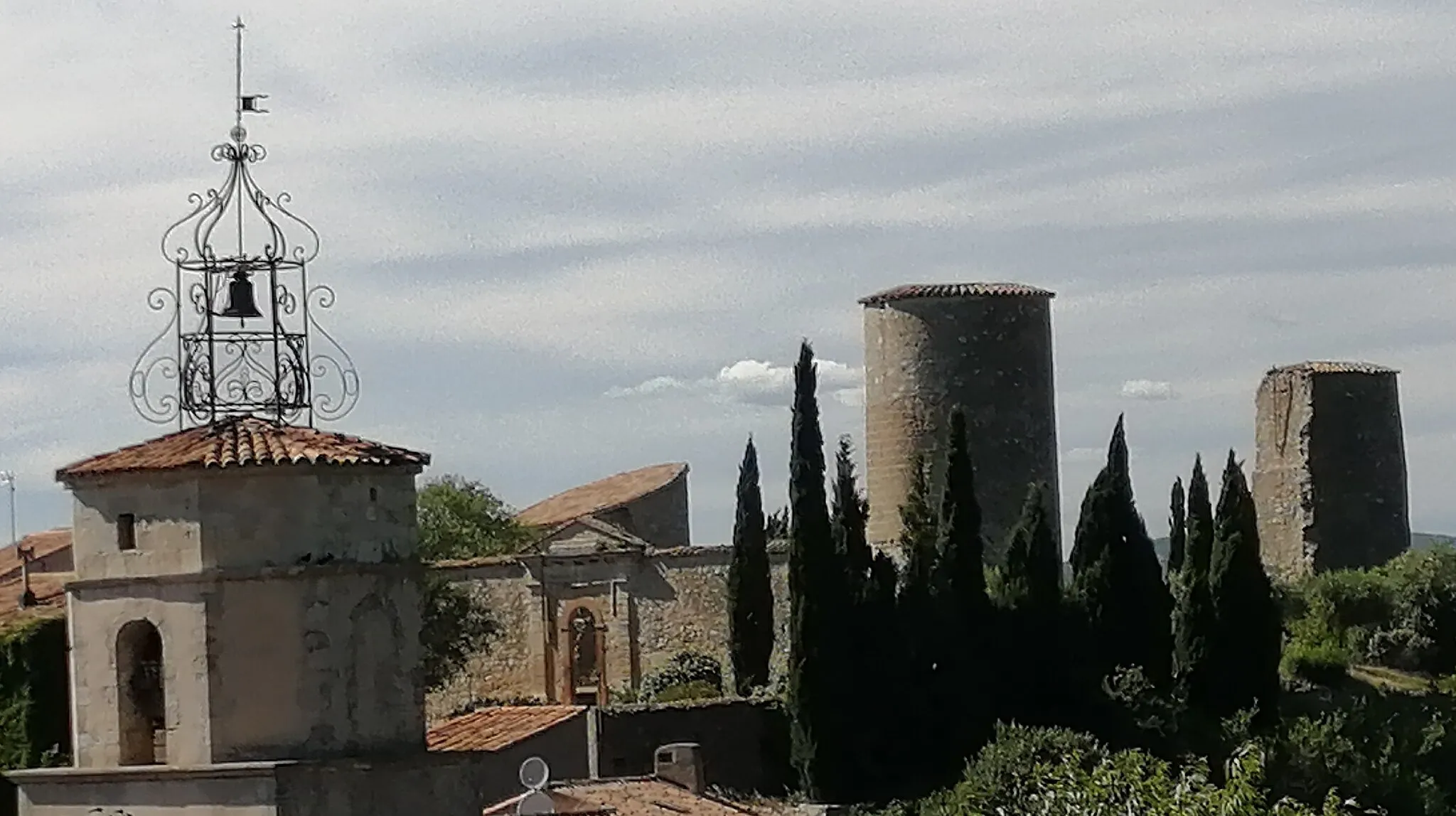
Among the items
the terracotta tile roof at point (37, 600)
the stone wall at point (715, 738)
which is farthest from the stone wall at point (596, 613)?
the terracotta tile roof at point (37, 600)

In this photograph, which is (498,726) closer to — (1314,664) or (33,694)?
(33,694)

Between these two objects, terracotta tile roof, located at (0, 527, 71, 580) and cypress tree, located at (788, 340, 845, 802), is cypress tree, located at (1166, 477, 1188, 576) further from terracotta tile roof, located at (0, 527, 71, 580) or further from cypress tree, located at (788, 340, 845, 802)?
terracotta tile roof, located at (0, 527, 71, 580)

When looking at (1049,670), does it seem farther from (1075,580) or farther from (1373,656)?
(1373,656)

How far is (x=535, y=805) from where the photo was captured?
1925 cm

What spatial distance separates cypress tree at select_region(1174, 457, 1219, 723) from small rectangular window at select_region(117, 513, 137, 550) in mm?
19970

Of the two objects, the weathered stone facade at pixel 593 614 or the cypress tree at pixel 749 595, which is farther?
the weathered stone facade at pixel 593 614

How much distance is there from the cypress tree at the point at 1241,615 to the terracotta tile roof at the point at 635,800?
912 cm

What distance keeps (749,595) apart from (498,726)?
745 cm

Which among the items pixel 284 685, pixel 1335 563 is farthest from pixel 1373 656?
pixel 284 685

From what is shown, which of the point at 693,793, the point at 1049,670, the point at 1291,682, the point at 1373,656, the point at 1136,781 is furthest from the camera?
the point at 1373,656

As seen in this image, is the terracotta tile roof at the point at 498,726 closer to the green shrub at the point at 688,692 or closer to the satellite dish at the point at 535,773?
the green shrub at the point at 688,692

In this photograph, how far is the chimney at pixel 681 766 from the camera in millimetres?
27906

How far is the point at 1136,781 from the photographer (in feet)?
66.6

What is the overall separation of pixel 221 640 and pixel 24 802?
168 centimetres
